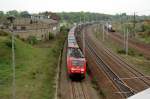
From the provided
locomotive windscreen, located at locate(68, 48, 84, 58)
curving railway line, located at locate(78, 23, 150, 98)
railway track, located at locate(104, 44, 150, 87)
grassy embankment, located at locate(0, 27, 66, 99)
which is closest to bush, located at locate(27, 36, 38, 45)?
grassy embankment, located at locate(0, 27, 66, 99)

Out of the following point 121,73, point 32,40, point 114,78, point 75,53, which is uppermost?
point 75,53

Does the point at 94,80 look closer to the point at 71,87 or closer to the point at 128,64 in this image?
the point at 71,87

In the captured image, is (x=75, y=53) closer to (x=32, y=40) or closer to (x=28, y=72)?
(x=28, y=72)

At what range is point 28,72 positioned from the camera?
48.4 m

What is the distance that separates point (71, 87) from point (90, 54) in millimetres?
28180

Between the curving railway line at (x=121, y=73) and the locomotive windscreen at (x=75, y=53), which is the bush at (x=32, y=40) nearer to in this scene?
the curving railway line at (x=121, y=73)

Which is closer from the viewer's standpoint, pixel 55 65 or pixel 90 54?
pixel 55 65

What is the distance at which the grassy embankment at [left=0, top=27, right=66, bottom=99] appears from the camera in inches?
1469

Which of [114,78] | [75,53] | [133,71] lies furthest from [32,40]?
[114,78]

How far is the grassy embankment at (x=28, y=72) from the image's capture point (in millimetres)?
37312

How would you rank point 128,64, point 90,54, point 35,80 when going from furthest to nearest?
point 90,54, point 128,64, point 35,80

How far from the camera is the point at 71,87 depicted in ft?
134

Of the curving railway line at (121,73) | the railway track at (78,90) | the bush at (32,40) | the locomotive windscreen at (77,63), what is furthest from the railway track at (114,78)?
the bush at (32,40)

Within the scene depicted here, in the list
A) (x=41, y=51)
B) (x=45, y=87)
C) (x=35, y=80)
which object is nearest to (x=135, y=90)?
(x=45, y=87)
